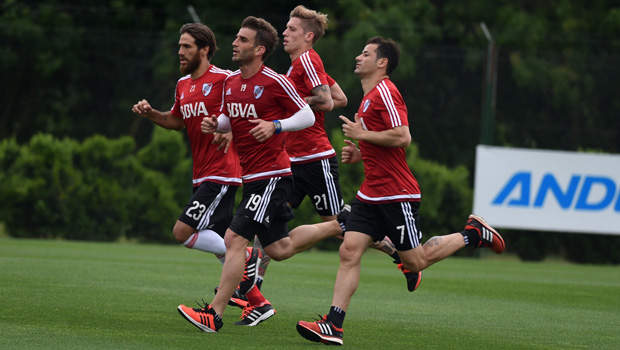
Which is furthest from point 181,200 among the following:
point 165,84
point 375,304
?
point 375,304

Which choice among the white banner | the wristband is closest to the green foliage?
the white banner

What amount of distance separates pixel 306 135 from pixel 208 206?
→ 1259 mm

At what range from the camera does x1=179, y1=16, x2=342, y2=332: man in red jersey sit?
671 cm

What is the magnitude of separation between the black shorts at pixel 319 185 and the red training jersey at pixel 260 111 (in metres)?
1.41

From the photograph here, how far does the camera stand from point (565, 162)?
15.2 metres

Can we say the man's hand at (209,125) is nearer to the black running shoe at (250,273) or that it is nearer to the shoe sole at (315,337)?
the black running shoe at (250,273)

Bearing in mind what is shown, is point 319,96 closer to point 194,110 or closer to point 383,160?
point 194,110

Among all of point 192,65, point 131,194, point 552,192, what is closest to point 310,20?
point 192,65

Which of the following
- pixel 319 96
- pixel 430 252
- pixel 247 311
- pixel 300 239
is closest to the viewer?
pixel 247 311

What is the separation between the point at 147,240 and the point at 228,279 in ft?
32.9

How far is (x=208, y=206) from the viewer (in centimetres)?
764

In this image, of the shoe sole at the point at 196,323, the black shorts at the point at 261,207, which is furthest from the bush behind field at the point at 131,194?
the shoe sole at the point at 196,323

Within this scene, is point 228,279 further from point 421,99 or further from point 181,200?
point 421,99

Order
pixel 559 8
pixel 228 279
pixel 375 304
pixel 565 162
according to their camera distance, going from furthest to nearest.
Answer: pixel 559 8 → pixel 565 162 → pixel 375 304 → pixel 228 279
